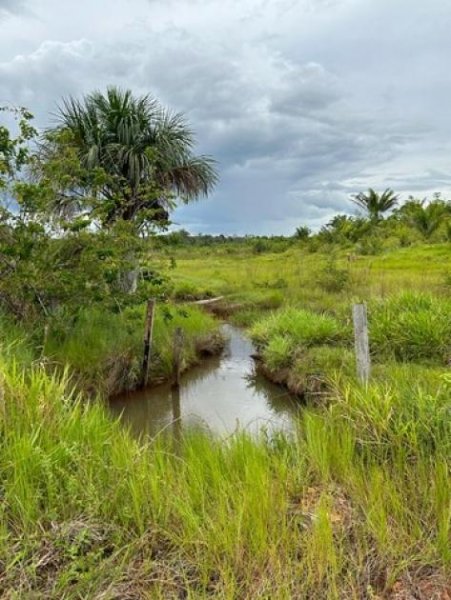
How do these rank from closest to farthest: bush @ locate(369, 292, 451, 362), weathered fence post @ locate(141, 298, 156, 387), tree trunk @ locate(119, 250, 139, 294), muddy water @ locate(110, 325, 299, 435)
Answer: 1. muddy water @ locate(110, 325, 299, 435)
2. bush @ locate(369, 292, 451, 362)
3. weathered fence post @ locate(141, 298, 156, 387)
4. tree trunk @ locate(119, 250, 139, 294)

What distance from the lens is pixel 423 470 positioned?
2.84 meters

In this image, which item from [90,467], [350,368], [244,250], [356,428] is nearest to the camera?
[90,467]

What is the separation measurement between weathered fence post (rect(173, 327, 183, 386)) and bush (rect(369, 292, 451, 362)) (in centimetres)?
293

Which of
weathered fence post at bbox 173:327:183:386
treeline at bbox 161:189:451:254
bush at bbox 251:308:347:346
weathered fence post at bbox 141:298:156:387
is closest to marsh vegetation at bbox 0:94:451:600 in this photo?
weathered fence post at bbox 141:298:156:387

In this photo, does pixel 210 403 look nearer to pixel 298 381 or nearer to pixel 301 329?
pixel 298 381

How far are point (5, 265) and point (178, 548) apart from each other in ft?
16.6

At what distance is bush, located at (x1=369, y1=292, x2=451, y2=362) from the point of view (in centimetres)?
709

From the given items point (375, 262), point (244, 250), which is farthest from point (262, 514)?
point (244, 250)

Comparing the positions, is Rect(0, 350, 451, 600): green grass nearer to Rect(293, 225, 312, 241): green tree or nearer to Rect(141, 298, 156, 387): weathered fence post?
Rect(141, 298, 156, 387): weathered fence post

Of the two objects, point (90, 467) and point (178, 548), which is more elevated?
point (90, 467)

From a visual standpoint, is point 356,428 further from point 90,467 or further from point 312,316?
point 312,316

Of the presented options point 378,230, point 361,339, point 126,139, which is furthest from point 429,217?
point 361,339

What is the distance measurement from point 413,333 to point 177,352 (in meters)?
3.59

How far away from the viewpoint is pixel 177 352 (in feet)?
26.1
